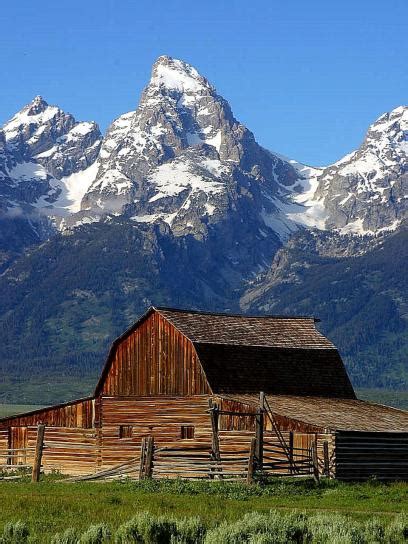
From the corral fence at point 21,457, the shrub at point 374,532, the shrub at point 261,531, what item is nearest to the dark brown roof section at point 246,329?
the corral fence at point 21,457

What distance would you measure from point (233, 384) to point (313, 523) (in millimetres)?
34083

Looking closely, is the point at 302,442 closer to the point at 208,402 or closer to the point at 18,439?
the point at 208,402

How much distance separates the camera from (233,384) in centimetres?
6400

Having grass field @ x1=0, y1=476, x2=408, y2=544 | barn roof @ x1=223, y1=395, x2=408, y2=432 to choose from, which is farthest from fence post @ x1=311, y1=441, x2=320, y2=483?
barn roof @ x1=223, y1=395, x2=408, y2=432

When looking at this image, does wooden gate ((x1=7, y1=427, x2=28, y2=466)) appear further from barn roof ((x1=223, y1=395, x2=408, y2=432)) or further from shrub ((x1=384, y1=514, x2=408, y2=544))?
shrub ((x1=384, y1=514, x2=408, y2=544))

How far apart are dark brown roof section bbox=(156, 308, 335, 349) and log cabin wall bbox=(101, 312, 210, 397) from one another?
854mm

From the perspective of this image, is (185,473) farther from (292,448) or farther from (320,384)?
(320,384)

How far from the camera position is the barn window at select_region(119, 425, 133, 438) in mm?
65537

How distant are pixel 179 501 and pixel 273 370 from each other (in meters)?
27.1

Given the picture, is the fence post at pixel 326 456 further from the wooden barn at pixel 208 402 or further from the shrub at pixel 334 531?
the shrub at pixel 334 531

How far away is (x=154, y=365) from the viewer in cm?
6531

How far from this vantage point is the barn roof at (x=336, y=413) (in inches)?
2259

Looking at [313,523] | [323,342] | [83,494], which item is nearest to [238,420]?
[323,342]

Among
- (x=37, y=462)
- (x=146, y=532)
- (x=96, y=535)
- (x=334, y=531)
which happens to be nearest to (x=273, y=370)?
(x=37, y=462)
